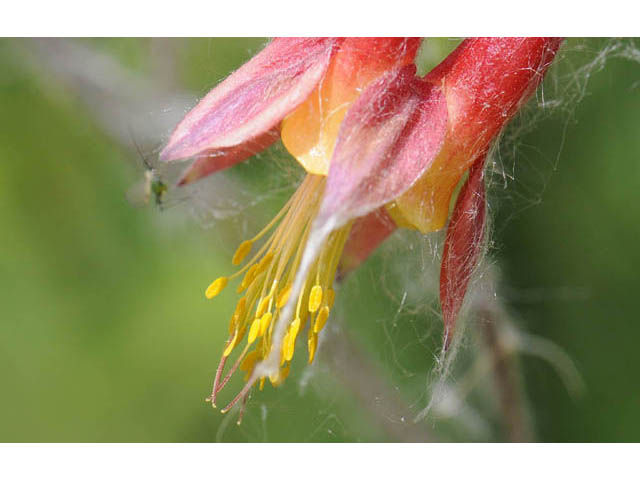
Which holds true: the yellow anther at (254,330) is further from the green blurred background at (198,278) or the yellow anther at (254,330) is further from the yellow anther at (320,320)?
the green blurred background at (198,278)

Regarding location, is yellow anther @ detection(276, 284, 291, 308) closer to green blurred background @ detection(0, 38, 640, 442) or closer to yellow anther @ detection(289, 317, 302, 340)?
yellow anther @ detection(289, 317, 302, 340)

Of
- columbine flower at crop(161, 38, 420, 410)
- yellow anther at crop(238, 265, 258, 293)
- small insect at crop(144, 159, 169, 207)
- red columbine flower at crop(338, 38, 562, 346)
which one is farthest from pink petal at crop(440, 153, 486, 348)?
small insect at crop(144, 159, 169, 207)

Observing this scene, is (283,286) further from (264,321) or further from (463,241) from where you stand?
(463,241)

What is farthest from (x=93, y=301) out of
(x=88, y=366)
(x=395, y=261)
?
(x=395, y=261)

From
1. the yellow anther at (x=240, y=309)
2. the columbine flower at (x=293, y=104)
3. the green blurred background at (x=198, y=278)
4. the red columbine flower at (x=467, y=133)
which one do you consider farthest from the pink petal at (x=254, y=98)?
the green blurred background at (x=198, y=278)

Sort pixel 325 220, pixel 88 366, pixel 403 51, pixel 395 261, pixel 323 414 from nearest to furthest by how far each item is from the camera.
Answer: pixel 325 220 → pixel 403 51 → pixel 395 261 → pixel 323 414 → pixel 88 366
